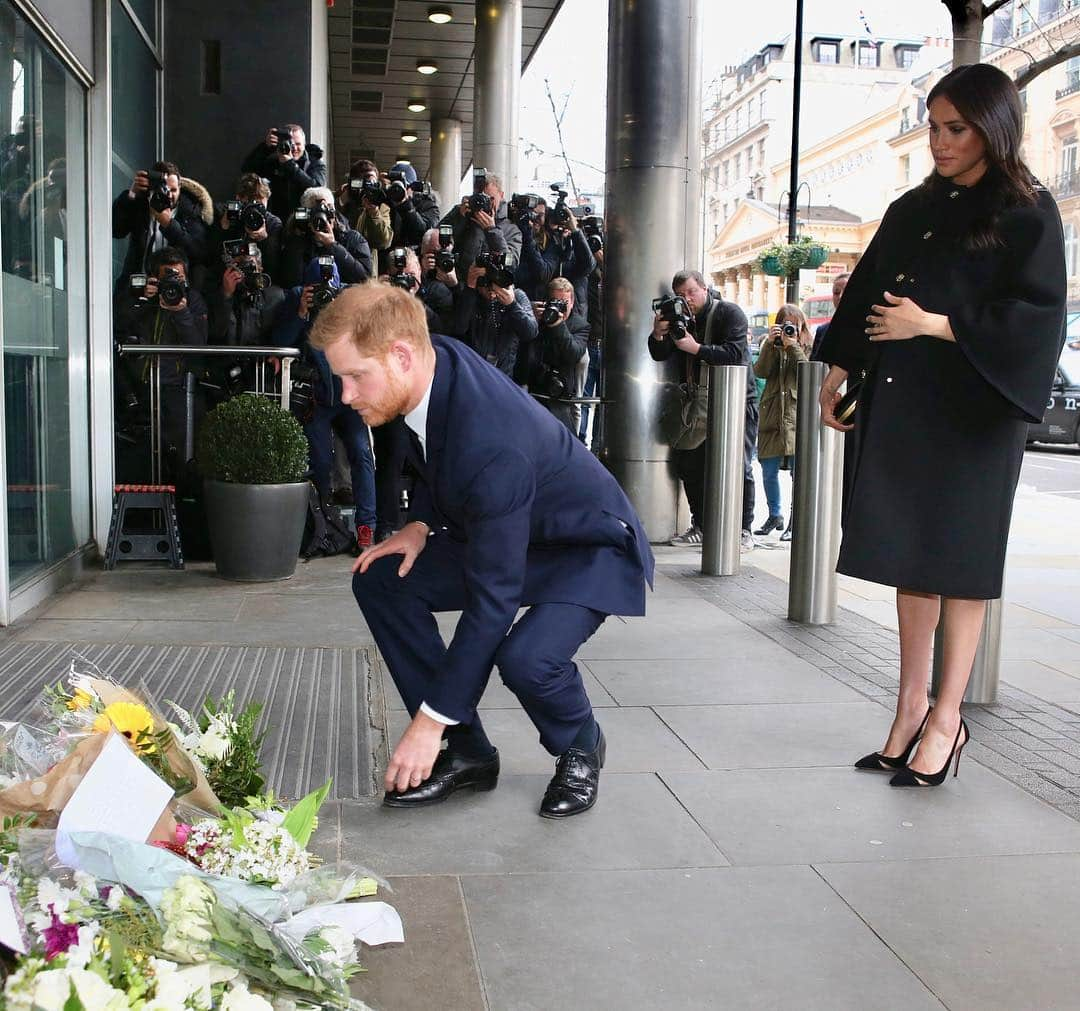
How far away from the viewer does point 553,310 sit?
922cm

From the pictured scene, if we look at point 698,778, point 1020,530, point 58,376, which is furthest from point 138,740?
point 1020,530

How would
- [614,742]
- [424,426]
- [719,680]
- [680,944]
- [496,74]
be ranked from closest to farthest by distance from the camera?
[680,944] → [424,426] → [614,742] → [719,680] → [496,74]

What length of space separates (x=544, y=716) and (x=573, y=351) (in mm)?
6077

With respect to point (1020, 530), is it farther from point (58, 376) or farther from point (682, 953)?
point (682, 953)

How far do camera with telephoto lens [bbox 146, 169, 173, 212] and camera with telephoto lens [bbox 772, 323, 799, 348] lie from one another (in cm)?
449

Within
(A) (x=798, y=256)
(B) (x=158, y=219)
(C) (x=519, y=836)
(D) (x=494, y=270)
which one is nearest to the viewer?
(C) (x=519, y=836)

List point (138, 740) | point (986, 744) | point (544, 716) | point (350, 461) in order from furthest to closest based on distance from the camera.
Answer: point (350, 461)
point (986, 744)
point (544, 716)
point (138, 740)

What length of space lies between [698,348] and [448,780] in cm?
557

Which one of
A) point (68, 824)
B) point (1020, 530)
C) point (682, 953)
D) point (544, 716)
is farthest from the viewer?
point (1020, 530)

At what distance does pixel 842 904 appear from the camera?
2.98 m

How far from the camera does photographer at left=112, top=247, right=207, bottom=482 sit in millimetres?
8195

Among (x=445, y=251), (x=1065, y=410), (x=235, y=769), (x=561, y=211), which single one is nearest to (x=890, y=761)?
(x=235, y=769)

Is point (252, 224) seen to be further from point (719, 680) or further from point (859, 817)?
point (859, 817)

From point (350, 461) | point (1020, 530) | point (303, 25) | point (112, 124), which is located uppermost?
point (303, 25)
